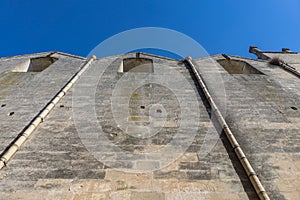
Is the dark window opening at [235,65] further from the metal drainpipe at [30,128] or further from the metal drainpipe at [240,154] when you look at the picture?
the metal drainpipe at [30,128]

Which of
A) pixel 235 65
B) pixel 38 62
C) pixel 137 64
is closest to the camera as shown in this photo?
pixel 137 64

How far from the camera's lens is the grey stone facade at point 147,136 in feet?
14.3

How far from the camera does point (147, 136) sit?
5688 millimetres

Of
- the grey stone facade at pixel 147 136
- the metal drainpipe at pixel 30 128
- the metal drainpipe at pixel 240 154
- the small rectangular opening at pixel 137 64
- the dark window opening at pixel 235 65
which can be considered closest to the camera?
the metal drainpipe at pixel 240 154

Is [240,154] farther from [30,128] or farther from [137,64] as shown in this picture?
[137,64]

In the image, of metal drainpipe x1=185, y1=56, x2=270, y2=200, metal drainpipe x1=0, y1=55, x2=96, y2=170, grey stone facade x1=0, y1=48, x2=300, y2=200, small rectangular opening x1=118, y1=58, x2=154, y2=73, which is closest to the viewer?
metal drainpipe x1=185, y1=56, x2=270, y2=200

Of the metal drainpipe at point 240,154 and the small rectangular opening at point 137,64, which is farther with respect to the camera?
the small rectangular opening at point 137,64

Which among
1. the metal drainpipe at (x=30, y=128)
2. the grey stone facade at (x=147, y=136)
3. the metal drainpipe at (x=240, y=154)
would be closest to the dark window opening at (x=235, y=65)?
the grey stone facade at (x=147, y=136)

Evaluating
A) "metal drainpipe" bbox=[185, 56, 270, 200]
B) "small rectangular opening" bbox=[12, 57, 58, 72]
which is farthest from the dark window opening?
"small rectangular opening" bbox=[12, 57, 58, 72]

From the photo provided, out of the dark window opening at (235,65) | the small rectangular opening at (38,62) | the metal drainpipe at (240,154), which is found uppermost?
the small rectangular opening at (38,62)

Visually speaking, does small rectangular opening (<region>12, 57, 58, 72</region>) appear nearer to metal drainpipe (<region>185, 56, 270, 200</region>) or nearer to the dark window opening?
the dark window opening

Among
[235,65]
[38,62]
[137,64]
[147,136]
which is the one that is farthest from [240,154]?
[38,62]

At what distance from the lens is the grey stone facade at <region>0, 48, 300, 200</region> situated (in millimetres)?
4355

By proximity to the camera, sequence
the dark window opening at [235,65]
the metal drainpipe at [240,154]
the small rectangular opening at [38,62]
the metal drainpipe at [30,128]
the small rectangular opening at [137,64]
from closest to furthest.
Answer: the metal drainpipe at [240,154]
the metal drainpipe at [30,128]
the small rectangular opening at [137,64]
the small rectangular opening at [38,62]
the dark window opening at [235,65]
